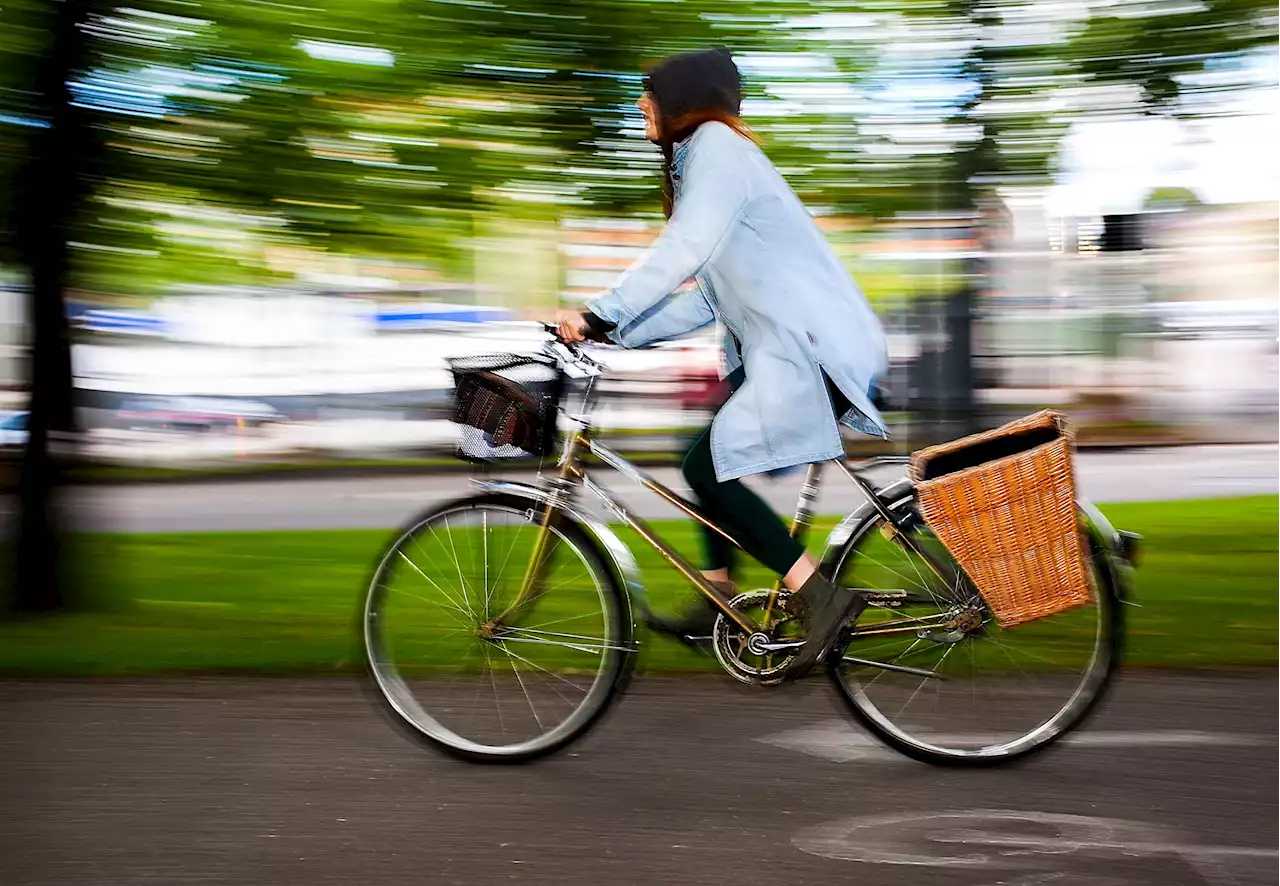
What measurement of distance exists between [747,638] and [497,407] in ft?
3.00

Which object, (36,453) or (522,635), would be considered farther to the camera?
(36,453)

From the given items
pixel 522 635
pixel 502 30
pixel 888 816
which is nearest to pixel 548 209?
pixel 502 30

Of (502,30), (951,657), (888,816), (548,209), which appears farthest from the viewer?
(548,209)

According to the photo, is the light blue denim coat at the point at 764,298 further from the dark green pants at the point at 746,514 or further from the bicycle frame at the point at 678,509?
the bicycle frame at the point at 678,509

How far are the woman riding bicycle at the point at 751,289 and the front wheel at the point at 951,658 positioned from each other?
0.21 metres

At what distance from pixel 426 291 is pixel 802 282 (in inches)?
169

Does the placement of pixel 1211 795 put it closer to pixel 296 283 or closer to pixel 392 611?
pixel 392 611

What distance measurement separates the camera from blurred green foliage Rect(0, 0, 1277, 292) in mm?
6598

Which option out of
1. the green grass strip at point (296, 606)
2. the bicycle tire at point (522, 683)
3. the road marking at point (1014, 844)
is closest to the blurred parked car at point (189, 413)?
the green grass strip at point (296, 606)

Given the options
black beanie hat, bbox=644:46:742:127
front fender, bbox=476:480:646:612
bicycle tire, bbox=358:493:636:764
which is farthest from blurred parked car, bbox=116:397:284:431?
black beanie hat, bbox=644:46:742:127

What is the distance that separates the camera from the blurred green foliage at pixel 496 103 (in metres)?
6.60

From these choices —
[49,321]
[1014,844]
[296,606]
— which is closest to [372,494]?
[296,606]

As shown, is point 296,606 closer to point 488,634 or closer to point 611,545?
point 488,634

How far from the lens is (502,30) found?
263 inches
